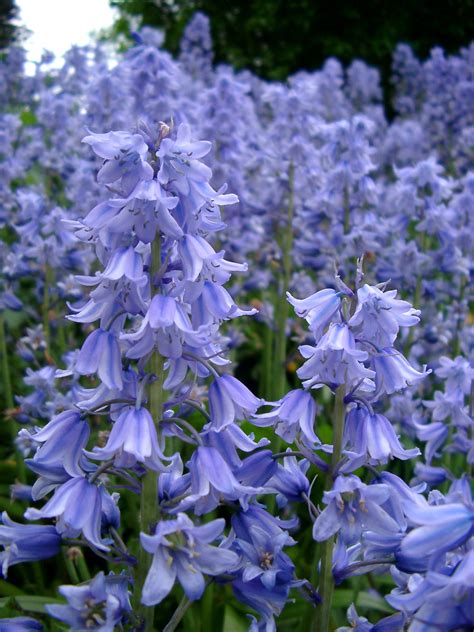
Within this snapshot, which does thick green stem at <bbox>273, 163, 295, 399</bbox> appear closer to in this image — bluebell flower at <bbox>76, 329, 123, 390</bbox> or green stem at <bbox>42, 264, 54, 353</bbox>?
green stem at <bbox>42, 264, 54, 353</bbox>

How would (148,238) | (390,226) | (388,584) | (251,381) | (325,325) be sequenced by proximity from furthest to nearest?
(251,381), (390,226), (388,584), (325,325), (148,238)

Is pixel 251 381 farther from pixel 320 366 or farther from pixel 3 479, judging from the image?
pixel 320 366

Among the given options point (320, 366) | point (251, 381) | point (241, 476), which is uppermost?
point (320, 366)

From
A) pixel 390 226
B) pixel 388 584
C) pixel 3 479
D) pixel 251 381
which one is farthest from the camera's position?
pixel 251 381

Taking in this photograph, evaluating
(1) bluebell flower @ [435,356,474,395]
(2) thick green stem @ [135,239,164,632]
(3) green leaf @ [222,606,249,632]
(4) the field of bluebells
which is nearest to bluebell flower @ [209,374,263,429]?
(4) the field of bluebells

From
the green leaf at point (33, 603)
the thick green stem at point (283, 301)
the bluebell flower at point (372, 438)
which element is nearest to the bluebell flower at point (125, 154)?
the bluebell flower at point (372, 438)

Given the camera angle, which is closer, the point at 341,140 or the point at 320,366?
the point at 320,366

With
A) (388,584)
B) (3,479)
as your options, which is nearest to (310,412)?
(388,584)
